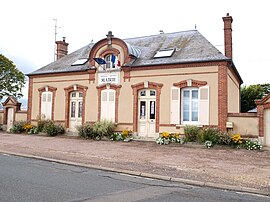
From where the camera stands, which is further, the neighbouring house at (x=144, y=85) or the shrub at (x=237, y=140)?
the neighbouring house at (x=144, y=85)

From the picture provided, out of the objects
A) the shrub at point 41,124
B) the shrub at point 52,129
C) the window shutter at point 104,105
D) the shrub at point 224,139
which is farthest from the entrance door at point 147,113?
the shrub at point 41,124

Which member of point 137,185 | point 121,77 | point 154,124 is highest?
point 121,77

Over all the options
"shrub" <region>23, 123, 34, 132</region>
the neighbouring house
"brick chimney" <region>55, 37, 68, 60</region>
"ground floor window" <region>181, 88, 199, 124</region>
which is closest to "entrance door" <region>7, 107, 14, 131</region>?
the neighbouring house

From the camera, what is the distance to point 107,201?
548 cm

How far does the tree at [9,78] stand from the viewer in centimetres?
2853

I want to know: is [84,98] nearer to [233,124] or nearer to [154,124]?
[154,124]

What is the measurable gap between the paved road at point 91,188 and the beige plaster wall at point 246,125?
846cm

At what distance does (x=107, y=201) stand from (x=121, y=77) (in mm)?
13301

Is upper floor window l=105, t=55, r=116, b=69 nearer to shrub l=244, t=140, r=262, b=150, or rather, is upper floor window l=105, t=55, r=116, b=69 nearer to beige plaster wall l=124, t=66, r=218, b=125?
A: beige plaster wall l=124, t=66, r=218, b=125

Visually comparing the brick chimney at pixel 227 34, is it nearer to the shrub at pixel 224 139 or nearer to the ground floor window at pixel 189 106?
the ground floor window at pixel 189 106

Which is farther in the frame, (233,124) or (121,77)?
(121,77)

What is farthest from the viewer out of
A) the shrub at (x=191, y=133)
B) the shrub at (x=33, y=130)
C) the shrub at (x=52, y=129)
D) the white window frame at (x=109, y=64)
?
the shrub at (x=33, y=130)

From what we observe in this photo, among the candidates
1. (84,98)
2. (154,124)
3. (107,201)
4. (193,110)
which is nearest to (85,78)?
(84,98)

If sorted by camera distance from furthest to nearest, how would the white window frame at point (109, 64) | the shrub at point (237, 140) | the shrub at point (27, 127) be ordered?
the shrub at point (27, 127) < the white window frame at point (109, 64) < the shrub at point (237, 140)
